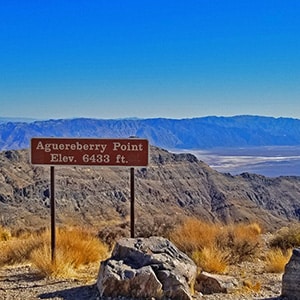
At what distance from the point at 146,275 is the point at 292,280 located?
2008 millimetres

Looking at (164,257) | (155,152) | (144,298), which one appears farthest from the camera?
(155,152)

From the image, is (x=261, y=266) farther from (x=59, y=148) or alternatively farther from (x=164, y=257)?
(x=59, y=148)

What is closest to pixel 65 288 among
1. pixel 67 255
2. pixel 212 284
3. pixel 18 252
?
pixel 67 255

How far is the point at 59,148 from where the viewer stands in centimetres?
1023

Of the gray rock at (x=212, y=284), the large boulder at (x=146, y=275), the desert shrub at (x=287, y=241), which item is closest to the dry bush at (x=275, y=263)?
the gray rock at (x=212, y=284)

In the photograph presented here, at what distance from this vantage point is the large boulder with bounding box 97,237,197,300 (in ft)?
24.7

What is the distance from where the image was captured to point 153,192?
106 meters

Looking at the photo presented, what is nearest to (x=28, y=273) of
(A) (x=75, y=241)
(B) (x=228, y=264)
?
(A) (x=75, y=241)

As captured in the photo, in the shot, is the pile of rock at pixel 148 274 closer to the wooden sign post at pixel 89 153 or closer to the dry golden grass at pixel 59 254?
the dry golden grass at pixel 59 254

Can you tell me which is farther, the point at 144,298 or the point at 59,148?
the point at 59,148

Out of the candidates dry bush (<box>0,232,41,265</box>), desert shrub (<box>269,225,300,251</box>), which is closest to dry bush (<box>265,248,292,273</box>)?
desert shrub (<box>269,225,300,251</box>)

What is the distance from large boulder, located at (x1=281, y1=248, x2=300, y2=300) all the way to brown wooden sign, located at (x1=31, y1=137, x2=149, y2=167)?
11.0ft

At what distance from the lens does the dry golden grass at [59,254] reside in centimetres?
944

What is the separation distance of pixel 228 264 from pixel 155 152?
117730mm
